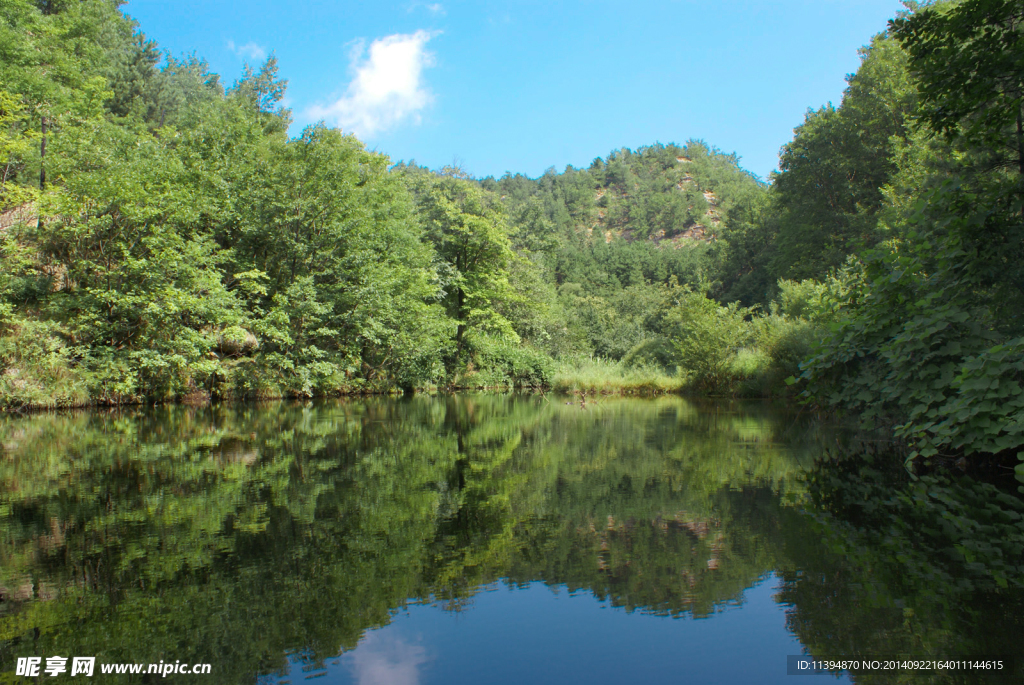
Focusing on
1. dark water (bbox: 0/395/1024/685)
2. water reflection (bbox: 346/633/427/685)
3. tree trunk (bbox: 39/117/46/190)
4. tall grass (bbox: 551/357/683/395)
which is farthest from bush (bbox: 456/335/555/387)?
water reflection (bbox: 346/633/427/685)

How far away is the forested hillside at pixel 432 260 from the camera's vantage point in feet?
22.4

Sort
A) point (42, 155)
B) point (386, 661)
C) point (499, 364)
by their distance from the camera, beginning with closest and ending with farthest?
1. point (386, 661)
2. point (42, 155)
3. point (499, 364)

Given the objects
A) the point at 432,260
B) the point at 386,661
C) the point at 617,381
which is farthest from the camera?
the point at 432,260

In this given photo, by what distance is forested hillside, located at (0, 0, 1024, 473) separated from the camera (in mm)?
6820

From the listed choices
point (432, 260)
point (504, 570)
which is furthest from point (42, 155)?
point (504, 570)

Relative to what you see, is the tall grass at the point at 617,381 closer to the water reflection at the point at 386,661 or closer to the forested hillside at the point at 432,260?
the forested hillside at the point at 432,260

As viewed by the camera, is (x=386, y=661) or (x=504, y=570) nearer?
(x=386, y=661)

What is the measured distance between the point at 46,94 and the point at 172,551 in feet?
84.5

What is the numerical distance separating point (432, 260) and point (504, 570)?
27214 mm

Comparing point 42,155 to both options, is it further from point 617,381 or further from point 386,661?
point 386,661

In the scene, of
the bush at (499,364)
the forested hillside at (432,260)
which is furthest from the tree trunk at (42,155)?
the bush at (499,364)

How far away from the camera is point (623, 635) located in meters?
2.73

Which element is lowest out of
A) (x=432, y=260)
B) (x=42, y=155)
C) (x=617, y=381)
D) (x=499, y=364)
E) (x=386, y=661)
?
(x=386, y=661)

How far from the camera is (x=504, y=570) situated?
11.6ft
